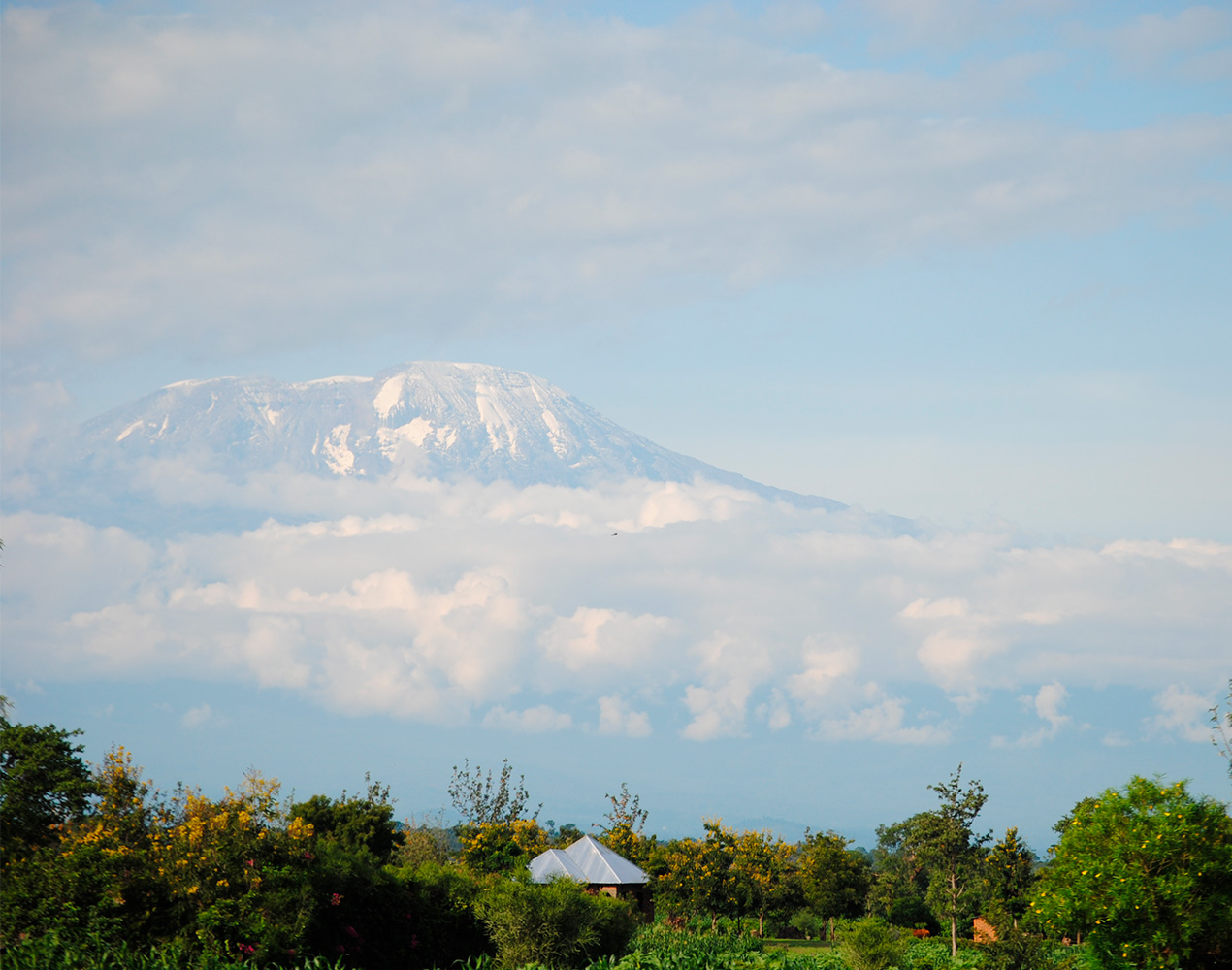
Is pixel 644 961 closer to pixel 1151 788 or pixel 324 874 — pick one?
pixel 324 874

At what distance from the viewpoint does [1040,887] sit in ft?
60.3

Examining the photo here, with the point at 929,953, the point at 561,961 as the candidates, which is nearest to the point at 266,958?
the point at 561,961

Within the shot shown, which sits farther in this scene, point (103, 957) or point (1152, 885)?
point (1152, 885)

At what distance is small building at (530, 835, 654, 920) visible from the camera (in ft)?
123

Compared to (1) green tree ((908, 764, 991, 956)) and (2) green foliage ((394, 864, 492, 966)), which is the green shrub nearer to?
(1) green tree ((908, 764, 991, 956))

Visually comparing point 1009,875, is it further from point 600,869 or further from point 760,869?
point 600,869

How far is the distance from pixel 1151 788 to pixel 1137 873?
152 cm

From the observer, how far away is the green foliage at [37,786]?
18.3 metres

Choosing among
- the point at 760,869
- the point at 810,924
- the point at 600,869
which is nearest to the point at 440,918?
the point at 600,869

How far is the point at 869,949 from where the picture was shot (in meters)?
20.7

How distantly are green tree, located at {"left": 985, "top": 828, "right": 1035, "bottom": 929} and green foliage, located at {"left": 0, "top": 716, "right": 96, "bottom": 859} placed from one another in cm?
2614

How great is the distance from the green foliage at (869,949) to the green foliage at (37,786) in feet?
47.1

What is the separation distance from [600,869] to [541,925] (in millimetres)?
20139

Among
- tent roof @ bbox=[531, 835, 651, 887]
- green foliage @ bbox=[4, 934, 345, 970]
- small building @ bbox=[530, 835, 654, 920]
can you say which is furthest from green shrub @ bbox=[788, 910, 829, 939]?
green foliage @ bbox=[4, 934, 345, 970]
